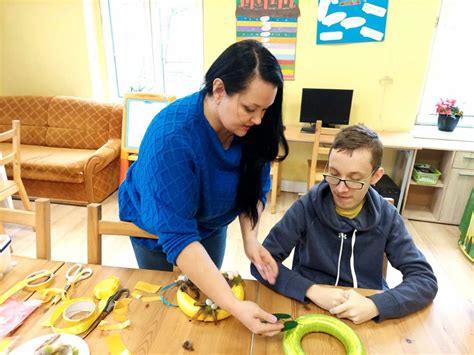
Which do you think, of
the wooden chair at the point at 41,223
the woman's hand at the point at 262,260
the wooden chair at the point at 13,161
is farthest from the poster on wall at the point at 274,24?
the wooden chair at the point at 41,223

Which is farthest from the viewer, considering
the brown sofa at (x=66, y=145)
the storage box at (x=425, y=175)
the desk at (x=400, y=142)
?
the brown sofa at (x=66, y=145)

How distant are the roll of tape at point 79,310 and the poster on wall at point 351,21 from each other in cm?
309

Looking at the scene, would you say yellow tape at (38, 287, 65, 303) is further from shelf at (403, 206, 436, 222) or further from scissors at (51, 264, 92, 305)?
shelf at (403, 206, 436, 222)

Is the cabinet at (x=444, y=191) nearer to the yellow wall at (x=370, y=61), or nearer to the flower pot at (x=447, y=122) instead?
the flower pot at (x=447, y=122)

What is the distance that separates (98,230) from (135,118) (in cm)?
228

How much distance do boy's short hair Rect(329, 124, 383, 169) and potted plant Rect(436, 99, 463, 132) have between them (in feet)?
8.52

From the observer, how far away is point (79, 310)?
35.4 inches

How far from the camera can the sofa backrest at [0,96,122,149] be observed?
3482 mm

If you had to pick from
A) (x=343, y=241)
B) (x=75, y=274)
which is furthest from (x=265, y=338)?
(x=75, y=274)

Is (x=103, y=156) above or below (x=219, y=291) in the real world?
below

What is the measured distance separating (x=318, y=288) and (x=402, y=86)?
114 inches

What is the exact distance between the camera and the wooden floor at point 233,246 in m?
2.26

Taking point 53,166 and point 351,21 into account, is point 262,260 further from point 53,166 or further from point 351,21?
point 351,21

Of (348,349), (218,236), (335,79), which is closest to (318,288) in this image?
(348,349)
